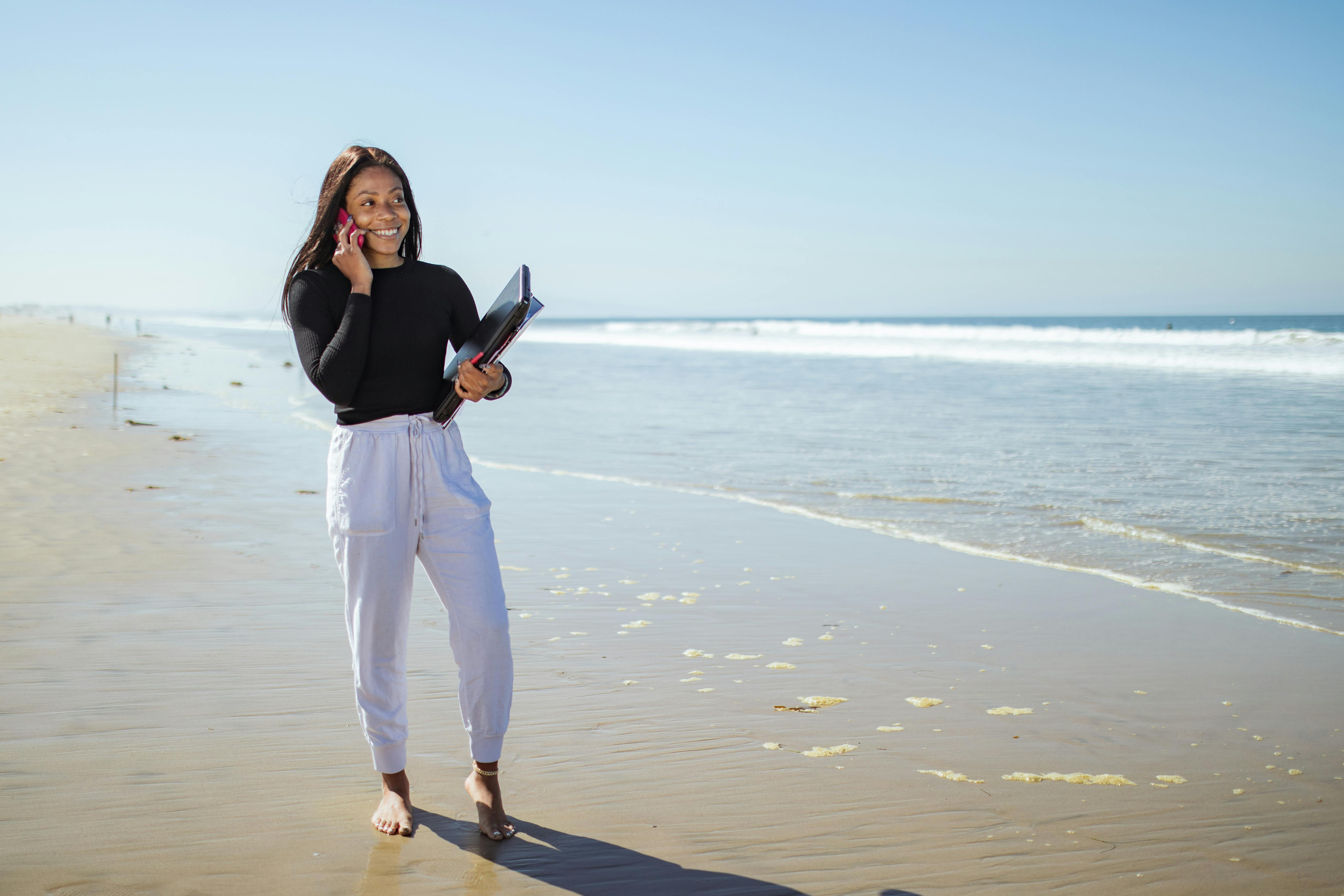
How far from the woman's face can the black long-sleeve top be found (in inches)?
3.0

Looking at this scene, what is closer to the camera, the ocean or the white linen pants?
the white linen pants

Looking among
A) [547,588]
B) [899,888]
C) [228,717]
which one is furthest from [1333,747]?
[228,717]

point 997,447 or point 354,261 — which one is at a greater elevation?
point 354,261

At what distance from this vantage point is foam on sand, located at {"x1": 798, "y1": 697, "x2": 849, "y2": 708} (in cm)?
359

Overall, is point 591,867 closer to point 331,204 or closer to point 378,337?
point 378,337

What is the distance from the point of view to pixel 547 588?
5.13 m

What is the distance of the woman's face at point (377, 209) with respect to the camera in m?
2.53

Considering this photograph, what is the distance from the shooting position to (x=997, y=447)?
1062 cm

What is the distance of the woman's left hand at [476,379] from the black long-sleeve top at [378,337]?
0.17ft

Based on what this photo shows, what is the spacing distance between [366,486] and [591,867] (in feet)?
3.85

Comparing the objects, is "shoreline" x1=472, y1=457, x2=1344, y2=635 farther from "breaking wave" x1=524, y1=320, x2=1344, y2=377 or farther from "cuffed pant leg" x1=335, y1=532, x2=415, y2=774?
"breaking wave" x1=524, y1=320, x2=1344, y2=377

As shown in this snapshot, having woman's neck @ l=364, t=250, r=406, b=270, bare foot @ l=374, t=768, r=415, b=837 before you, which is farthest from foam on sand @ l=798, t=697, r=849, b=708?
woman's neck @ l=364, t=250, r=406, b=270

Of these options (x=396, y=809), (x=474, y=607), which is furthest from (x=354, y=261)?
(x=396, y=809)

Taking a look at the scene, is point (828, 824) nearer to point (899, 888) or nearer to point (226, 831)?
point (899, 888)
